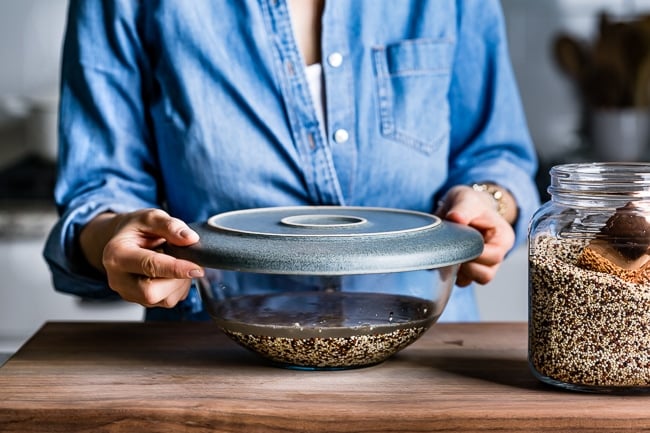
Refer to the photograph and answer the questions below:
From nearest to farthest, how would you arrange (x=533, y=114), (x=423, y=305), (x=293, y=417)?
(x=293, y=417)
(x=423, y=305)
(x=533, y=114)

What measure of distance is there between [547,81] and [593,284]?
1.94m

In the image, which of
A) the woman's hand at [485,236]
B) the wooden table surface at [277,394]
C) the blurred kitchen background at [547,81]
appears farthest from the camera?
the blurred kitchen background at [547,81]

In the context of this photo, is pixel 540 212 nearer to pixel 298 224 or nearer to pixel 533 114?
pixel 298 224

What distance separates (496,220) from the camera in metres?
0.95

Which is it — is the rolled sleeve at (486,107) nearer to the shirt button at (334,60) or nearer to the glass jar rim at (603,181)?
the shirt button at (334,60)

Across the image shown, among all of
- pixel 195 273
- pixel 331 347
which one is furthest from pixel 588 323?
pixel 195 273

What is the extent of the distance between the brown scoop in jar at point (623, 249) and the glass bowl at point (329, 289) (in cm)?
10

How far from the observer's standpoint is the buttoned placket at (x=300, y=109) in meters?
1.08

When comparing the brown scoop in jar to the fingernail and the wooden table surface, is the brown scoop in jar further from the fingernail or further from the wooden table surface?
the fingernail

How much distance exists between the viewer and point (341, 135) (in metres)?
1.09

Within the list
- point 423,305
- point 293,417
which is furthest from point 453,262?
point 293,417

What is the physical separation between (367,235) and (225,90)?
0.38 metres

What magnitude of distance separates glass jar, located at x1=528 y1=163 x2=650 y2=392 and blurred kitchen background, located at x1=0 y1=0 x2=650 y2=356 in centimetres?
156

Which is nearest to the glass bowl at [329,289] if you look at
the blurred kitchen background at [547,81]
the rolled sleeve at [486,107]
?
the rolled sleeve at [486,107]
